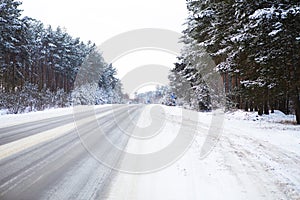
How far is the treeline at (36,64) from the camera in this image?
24.3m

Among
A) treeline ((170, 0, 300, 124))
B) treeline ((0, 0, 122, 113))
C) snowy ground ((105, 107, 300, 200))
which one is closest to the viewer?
snowy ground ((105, 107, 300, 200))

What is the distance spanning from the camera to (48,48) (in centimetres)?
4097

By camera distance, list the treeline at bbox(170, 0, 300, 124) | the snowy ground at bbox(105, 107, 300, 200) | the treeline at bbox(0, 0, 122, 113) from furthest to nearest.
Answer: the treeline at bbox(0, 0, 122, 113)
the treeline at bbox(170, 0, 300, 124)
the snowy ground at bbox(105, 107, 300, 200)

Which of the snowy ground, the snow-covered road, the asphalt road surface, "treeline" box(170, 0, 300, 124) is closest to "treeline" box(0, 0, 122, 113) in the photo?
the asphalt road surface

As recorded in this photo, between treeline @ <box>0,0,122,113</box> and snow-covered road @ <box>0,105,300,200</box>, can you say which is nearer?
snow-covered road @ <box>0,105,300,200</box>

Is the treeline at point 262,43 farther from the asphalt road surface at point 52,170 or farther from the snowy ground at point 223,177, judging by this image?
the asphalt road surface at point 52,170

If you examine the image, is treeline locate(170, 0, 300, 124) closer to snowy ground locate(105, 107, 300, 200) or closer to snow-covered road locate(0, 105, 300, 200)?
snow-covered road locate(0, 105, 300, 200)

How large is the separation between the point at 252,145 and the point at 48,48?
138ft

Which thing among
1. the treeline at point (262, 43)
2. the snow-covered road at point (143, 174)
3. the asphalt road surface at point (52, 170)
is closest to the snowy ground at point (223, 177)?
the snow-covered road at point (143, 174)

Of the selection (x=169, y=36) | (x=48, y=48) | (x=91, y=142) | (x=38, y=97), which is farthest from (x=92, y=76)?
(x=91, y=142)

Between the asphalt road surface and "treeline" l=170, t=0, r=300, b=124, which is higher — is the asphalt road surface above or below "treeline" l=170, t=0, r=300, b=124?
below

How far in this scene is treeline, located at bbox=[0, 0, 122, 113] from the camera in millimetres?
24266

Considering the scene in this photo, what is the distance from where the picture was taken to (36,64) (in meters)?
42.6

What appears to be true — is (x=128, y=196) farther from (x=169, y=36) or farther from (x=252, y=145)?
(x=169, y=36)
